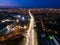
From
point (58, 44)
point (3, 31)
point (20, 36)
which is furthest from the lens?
point (3, 31)

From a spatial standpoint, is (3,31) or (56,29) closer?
(3,31)

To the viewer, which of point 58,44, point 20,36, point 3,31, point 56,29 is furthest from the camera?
point 56,29

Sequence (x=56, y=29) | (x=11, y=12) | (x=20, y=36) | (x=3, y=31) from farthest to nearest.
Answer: (x=11, y=12), (x=56, y=29), (x=3, y=31), (x=20, y=36)

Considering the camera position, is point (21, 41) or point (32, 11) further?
point (32, 11)

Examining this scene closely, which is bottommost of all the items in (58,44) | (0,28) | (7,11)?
(58,44)

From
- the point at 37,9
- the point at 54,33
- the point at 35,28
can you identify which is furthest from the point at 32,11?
the point at 54,33

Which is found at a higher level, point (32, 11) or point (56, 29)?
point (32, 11)

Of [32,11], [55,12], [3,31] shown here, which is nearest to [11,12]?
[32,11]

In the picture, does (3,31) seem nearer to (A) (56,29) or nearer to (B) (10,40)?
(B) (10,40)

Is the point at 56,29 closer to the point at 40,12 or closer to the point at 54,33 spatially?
the point at 54,33
